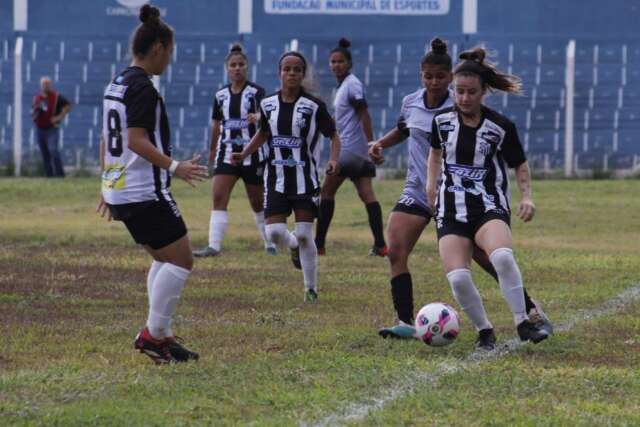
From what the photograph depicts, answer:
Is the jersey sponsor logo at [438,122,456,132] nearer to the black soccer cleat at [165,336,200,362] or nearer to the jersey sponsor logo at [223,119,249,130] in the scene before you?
the black soccer cleat at [165,336,200,362]

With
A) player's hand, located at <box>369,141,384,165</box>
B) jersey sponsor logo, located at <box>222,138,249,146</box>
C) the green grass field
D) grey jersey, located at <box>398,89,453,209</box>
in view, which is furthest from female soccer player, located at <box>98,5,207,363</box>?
jersey sponsor logo, located at <box>222,138,249,146</box>

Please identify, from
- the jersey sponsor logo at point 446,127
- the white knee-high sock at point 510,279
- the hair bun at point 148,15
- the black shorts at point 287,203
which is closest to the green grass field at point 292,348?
the white knee-high sock at point 510,279

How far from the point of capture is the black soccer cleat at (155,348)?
7707 mm

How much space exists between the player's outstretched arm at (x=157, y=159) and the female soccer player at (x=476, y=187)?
156 cm

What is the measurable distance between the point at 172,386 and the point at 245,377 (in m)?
0.41

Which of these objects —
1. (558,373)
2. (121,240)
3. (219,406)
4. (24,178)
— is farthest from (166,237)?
(24,178)

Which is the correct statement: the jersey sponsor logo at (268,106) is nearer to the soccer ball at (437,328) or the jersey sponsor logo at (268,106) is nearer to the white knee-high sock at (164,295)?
the soccer ball at (437,328)

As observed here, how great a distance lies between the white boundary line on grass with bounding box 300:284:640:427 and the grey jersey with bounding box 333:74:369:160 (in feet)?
17.1

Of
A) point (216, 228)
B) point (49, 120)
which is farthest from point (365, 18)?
point (216, 228)

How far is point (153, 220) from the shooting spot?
760 cm

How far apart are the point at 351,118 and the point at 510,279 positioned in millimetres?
7196

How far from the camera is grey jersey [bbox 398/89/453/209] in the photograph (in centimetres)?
Answer: 909

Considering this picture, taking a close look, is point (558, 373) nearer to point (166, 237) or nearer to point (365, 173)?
point (166, 237)

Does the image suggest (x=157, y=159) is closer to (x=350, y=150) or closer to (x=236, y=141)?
(x=236, y=141)
